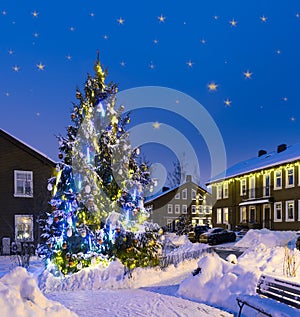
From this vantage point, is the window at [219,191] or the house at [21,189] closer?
the house at [21,189]

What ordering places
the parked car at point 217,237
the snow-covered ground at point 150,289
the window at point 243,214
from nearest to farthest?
the snow-covered ground at point 150,289
the parked car at point 217,237
the window at point 243,214

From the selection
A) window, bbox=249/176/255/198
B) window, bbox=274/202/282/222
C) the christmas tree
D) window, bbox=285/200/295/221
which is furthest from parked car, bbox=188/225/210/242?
the christmas tree

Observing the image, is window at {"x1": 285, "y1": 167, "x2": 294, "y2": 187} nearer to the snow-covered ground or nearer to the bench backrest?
the snow-covered ground

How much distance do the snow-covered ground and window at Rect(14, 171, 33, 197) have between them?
544 inches

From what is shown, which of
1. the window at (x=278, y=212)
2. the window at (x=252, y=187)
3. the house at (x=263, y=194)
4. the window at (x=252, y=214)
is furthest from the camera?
the window at (x=252, y=187)

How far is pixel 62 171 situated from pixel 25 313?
843cm

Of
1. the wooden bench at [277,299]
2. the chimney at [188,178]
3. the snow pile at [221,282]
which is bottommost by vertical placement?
the snow pile at [221,282]

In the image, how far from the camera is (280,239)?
967 inches

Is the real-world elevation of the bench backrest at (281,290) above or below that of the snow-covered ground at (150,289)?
above

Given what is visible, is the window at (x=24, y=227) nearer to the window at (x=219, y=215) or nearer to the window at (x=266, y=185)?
the window at (x=266, y=185)

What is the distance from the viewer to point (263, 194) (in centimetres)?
3697

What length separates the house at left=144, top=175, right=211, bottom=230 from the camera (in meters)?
59.8

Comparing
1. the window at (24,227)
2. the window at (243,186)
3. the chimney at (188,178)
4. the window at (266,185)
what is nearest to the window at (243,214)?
the window at (243,186)

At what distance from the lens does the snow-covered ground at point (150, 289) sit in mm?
8328
